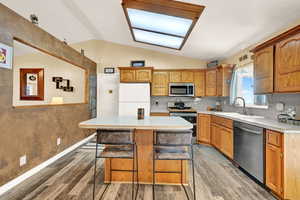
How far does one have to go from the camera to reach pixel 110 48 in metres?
5.26

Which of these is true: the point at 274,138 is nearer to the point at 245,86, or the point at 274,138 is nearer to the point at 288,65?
the point at 288,65

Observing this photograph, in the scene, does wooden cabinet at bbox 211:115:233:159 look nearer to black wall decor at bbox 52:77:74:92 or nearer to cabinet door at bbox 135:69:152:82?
cabinet door at bbox 135:69:152:82

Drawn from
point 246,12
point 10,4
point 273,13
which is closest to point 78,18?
point 10,4

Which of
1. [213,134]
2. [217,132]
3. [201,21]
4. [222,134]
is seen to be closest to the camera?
[201,21]

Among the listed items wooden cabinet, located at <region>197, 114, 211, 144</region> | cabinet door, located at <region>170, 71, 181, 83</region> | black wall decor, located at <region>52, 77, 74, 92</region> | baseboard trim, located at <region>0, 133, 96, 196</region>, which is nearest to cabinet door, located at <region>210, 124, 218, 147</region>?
wooden cabinet, located at <region>197, 114, 211, 144</region>

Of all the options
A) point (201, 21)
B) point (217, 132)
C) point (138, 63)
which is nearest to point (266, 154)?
point (217, 132)

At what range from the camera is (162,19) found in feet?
9.64

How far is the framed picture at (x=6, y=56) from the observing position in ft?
6.26

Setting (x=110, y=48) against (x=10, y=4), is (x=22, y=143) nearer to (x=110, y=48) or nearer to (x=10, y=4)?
(x=10, y=4)

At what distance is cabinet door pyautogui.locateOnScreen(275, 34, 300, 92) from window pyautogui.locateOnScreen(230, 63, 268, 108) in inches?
43.6

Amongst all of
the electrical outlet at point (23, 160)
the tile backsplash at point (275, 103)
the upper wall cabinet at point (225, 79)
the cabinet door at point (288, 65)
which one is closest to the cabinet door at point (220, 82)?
the upper wall cabinet at point (225, 79)

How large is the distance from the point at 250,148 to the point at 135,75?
3.29 meters

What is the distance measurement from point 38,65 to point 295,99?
5.05 meters

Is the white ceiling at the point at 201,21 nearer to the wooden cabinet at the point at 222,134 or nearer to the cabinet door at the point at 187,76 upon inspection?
the cabinet door at the point at 187,76
